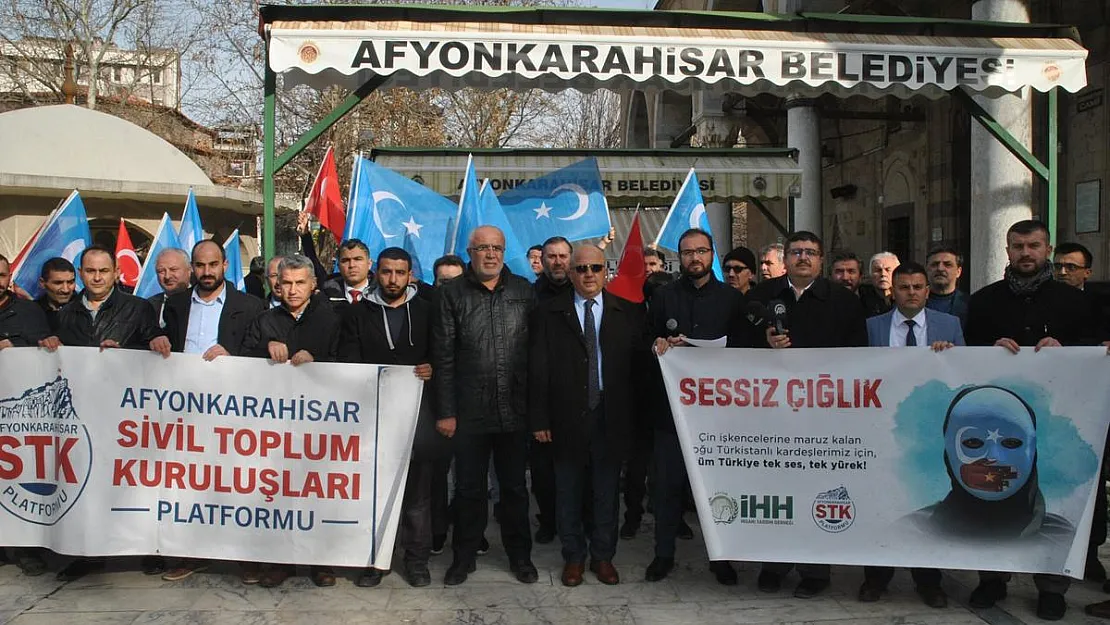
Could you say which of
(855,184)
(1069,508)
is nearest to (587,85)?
(1069,508)

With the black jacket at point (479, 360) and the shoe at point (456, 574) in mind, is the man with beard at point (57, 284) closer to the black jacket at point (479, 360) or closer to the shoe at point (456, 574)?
the black jacket at point (479, 360)

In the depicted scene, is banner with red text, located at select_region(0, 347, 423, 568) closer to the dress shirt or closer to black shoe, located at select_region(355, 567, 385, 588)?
black shoe, located at select_region(355, 567, 385, 588)

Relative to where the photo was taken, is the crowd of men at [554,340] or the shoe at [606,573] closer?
the crowd of men at [554,340]

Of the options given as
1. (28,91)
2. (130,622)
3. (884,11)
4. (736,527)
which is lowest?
(130,622)

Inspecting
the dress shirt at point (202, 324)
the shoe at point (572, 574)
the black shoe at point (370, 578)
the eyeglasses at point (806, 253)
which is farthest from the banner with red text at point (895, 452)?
the dress shirt at point (202, 324)

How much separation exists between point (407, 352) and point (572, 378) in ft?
3.10

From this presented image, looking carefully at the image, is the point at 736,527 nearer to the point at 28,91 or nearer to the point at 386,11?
the point at 386,11

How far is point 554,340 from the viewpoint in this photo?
484 cm

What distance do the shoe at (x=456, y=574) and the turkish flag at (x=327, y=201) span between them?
408 cm

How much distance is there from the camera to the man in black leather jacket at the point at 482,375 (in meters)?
4.76

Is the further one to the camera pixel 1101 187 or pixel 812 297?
pixel 1101 187

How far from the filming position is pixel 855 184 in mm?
20266

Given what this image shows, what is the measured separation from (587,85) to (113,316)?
4.11 m

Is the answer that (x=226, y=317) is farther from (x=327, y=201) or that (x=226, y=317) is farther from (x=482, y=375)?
(x=327, y=201)
